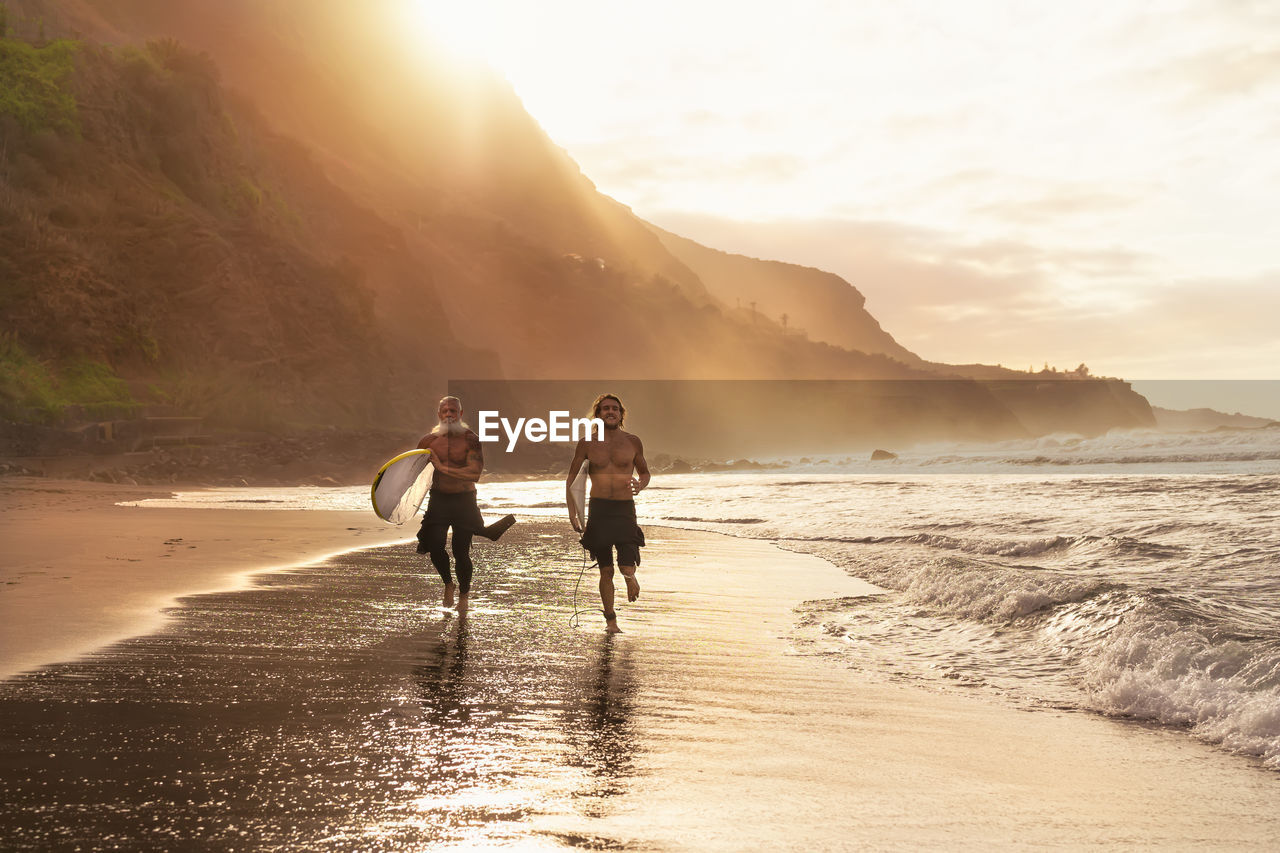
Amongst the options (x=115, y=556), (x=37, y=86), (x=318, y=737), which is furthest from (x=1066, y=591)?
(x=37, y=86)

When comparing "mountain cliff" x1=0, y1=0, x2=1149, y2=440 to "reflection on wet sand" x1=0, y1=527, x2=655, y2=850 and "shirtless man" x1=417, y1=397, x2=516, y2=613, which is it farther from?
"reflection on wet sand" x1=0, y1=527, x2=655, y2=850

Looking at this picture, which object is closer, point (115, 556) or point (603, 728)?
point (603, 728)

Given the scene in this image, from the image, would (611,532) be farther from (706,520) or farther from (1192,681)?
(706,520)

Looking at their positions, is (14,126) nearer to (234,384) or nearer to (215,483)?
(234,384)

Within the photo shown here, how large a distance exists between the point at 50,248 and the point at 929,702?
46075 millimetres

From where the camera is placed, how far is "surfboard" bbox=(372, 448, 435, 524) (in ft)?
31.5

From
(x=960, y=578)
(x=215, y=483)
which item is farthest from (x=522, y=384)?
(x=960, y=578)

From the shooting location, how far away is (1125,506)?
62.0 feet

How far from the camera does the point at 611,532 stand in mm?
8961

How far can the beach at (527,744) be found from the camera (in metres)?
3.70

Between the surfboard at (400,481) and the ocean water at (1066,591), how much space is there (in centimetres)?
369

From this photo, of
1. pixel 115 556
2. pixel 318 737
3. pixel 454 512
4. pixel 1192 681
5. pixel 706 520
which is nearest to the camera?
pixel 318 737

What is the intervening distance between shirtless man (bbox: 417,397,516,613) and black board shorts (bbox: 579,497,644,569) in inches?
32.5

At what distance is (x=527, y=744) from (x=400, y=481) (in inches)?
208
